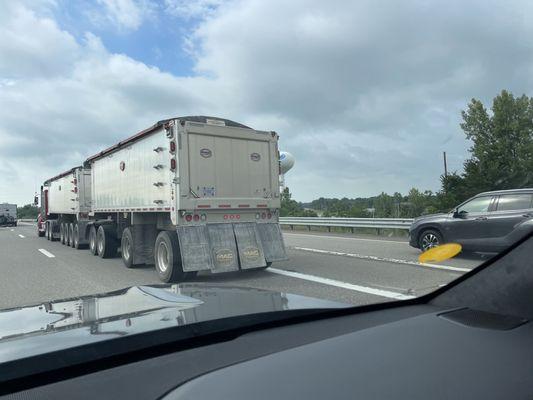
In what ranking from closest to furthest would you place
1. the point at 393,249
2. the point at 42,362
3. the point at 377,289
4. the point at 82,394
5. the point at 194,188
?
the point at 82,394 < the point at 42,362 < the point at 377,289 < the point at 194,188 < the point at 393,249

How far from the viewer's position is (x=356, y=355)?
5.32ft

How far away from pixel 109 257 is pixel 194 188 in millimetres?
5939

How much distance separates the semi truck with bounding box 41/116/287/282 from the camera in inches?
356

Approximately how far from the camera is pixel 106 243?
44.1 feet

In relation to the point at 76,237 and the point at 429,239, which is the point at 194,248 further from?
the point at 76,237

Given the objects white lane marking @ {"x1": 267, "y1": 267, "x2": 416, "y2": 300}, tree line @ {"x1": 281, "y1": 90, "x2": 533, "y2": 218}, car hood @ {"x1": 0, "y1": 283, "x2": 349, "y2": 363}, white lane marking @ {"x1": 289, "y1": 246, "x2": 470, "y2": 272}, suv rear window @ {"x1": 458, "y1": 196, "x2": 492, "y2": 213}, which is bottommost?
white lane marking @ {"x1": 267, "y1": 267, "x2": 416, "y2": 300}

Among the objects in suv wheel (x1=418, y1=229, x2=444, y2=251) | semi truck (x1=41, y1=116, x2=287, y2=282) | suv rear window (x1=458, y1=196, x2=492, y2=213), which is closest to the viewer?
suv rear window (x1=458, y1=196, x2=492, y2=213)

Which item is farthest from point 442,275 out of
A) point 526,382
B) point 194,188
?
point 526,382

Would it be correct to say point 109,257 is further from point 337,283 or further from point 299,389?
point 299,389

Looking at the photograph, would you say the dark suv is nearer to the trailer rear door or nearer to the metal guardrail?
the metal guardrail

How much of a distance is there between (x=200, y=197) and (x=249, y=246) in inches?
56.8

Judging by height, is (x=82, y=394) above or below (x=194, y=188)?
below

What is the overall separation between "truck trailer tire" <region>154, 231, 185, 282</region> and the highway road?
0.91 feet

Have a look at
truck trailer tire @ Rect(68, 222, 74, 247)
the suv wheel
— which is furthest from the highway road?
truck trailer tire @ Rect(68, 222, 74, 247)
